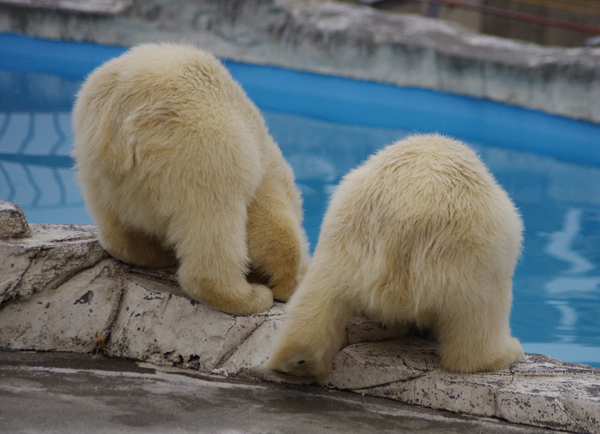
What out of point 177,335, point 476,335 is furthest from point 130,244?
point 476,335

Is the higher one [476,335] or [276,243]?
[276,243]

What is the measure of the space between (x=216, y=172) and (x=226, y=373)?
2.23ft

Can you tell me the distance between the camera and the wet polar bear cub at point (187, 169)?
1738 mm

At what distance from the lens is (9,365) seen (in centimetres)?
176

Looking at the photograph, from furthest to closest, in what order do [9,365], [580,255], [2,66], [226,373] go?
[2,66], [580,255], [226,373], [9,365]

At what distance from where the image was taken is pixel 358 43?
27.3 feet

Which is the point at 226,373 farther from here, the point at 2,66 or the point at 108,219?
the point at 2,66

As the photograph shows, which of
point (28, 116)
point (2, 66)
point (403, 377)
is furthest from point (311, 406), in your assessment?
point (2, 66)

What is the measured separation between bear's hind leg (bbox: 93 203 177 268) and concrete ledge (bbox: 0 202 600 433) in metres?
0.07

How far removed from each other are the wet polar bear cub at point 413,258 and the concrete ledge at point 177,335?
13 cm

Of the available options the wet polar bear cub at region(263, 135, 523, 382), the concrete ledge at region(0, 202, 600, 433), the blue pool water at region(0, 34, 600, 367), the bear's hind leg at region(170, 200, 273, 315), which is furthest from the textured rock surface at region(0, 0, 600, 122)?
the bear's hind leg at region(170, 200, 273, 315)

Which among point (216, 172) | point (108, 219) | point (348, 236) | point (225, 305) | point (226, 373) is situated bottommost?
point (226, 373)

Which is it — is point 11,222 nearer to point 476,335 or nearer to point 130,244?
point 130,244

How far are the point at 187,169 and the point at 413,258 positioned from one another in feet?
2.40
